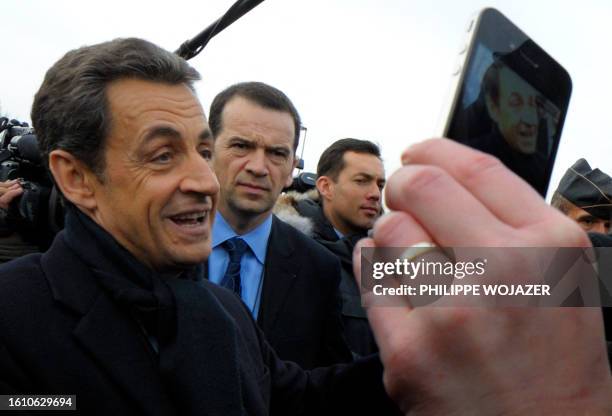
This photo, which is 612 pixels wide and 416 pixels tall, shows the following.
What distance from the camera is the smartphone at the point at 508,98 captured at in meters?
0.72

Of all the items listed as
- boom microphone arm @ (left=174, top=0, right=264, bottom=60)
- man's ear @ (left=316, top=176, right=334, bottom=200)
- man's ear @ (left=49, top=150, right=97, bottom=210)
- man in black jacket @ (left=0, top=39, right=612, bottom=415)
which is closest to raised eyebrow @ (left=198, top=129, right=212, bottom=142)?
man in black jacket @ (left=0, top=39, right=612, bottom=415)

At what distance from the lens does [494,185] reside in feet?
1.67

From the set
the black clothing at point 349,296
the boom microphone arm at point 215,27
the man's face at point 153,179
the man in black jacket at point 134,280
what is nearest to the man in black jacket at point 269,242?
the black clothing at point 349,296

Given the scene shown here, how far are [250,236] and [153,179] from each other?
1121mm

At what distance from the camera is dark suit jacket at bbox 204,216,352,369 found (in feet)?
8.33

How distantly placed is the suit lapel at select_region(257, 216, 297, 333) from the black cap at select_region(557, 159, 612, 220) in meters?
1.51

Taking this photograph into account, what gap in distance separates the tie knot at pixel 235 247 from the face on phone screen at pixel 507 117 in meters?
1.98

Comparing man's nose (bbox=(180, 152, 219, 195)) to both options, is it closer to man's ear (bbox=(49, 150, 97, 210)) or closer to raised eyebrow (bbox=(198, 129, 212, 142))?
raised eyebrow (bbox=(198, 129, 212, 142))

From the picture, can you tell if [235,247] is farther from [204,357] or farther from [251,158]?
[204,357]

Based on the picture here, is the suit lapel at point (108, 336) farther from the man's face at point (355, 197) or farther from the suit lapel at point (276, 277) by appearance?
the man's face at point (355, 197)

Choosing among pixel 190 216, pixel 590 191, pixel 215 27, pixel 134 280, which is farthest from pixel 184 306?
pixel 215 27

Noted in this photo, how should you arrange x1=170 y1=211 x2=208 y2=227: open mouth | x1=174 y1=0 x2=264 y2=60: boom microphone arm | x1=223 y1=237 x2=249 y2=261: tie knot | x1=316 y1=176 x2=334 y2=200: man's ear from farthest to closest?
x1=316 y1=176 x2=334 y2=200: man's ear, x1=174 y1=0 x2=264 y2=60: boom microphone arm, x1=223 y1=237 x2=249 y2=261: tie knot, x1=170 y1=211 x2=208 y2=227: open mouth

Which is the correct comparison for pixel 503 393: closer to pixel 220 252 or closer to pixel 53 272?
pixel 53 272

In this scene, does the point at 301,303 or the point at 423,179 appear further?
the point at 301,303
